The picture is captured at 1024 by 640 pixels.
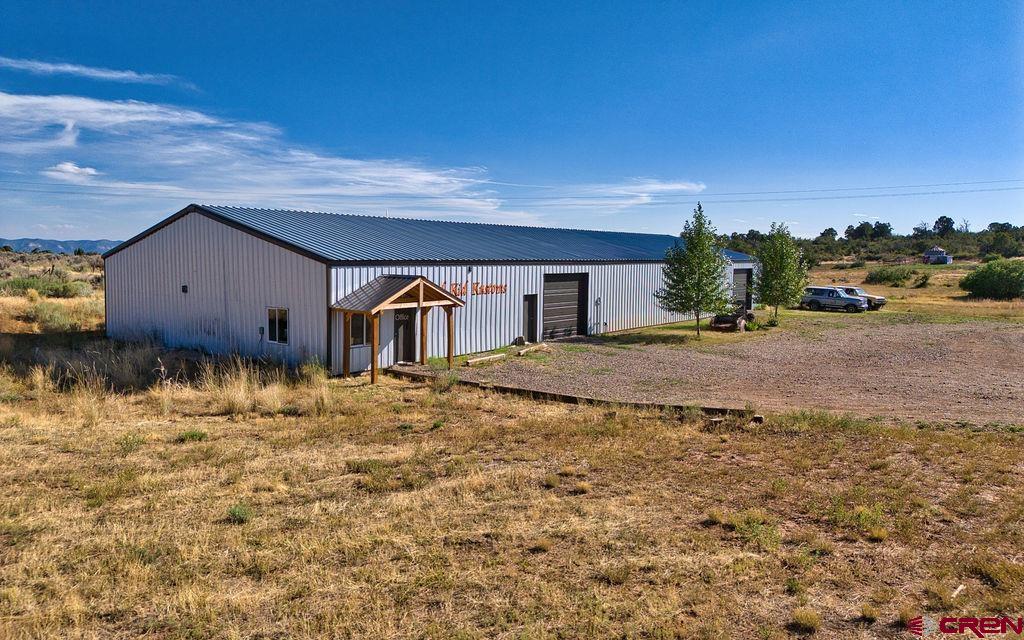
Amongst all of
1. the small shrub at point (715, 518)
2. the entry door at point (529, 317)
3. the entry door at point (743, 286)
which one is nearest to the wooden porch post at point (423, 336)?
the entry door at point (529, 317)

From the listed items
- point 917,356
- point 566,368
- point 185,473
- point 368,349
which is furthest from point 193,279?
point 917,356

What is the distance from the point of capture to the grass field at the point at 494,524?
5.99 m

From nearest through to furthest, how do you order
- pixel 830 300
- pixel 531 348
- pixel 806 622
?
pixel 806 622, pixel 531 348, pixel 830 300

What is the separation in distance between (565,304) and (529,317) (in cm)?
261

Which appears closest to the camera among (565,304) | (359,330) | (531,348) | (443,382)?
(443,382)

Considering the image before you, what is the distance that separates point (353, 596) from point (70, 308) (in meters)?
30.6

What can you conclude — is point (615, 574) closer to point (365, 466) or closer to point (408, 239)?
point (365, 466)

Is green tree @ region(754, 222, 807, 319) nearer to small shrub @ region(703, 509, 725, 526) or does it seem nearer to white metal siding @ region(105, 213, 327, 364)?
white metal siding @ region(105, 213, 327, 364)

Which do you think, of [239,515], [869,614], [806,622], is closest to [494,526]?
[239,515]

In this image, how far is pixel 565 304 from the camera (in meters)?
28.1

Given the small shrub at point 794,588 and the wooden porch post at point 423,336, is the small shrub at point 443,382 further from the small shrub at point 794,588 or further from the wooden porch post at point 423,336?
the small shrub at point 794,588

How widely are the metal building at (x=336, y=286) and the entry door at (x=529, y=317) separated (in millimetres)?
56

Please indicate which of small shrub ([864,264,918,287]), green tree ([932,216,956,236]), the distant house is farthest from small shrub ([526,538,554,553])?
green tree ([932,216,956,236])

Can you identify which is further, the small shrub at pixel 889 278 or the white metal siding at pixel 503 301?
the small shrub at pixel 889 278
